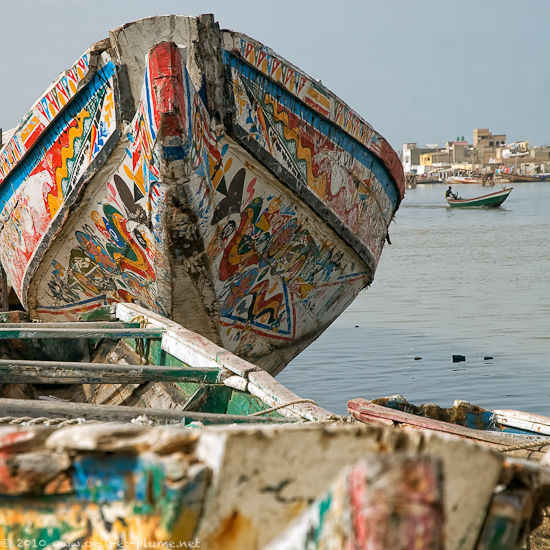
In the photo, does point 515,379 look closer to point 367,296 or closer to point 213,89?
point 213,89

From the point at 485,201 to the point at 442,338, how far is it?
3756cm

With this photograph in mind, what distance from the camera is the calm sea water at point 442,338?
29.0ft

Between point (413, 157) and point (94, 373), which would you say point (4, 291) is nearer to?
point (94, 373)

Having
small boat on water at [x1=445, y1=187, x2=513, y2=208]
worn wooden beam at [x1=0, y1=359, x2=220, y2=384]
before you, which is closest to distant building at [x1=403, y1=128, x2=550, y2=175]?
small boat on water at [x1=445, y1=187, x2=513, y2=208]

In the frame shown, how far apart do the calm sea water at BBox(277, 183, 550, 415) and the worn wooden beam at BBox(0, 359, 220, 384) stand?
3.76m

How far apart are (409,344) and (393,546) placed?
10.3 meters

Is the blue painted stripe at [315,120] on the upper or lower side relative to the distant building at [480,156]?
lower

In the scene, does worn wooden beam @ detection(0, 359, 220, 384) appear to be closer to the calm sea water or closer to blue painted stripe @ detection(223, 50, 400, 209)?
blue painted stripe @ detection(223, 50, 400, 209)

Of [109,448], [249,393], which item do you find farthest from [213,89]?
[109,448]

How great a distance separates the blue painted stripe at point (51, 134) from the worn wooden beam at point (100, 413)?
2.87 meters

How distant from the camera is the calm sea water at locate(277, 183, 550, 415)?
8.83 m

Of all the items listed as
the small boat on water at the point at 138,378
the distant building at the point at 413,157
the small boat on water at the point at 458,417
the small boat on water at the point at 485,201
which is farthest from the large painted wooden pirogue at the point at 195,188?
the distant building at the point at 413,157

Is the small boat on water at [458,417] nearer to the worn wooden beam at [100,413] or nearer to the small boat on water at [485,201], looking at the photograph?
the worn wooden beam at [100,413]

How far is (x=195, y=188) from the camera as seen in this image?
544cm
